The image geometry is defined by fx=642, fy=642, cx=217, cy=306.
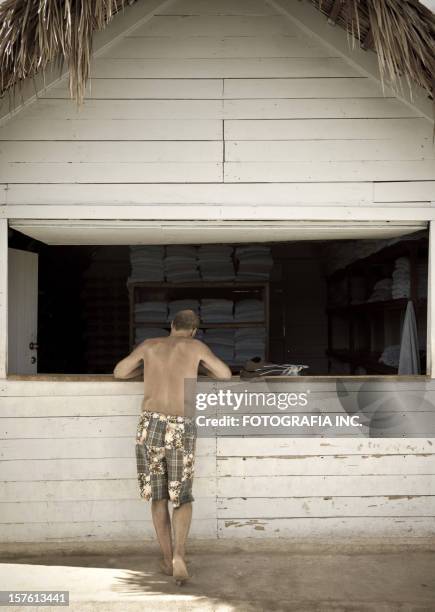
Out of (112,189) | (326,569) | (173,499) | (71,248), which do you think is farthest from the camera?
(71,248)

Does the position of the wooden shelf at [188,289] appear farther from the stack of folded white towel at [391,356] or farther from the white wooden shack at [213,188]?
the white wooden shack at [213,188]

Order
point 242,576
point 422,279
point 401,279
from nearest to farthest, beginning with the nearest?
point 242,576
point 422,279
point 401,279

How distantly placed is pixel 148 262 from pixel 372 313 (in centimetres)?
224

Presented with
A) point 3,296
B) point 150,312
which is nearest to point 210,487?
point 3,296

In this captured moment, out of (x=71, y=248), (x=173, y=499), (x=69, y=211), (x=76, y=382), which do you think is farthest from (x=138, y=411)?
(x=71, y=248)

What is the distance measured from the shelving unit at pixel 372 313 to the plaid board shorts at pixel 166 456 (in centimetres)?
215

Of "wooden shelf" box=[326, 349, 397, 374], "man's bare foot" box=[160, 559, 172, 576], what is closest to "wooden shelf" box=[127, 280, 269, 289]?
"wooden shelf" box=[326, 349, 397, 374]

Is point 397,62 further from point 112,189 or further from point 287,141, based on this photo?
point 112,189

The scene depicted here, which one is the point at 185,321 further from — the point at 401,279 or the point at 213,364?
the point at 401,279

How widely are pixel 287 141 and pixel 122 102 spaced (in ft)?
3.74

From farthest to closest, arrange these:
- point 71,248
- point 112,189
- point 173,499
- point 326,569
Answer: point 71,248
point 112,189
point 326,569
point 173,499

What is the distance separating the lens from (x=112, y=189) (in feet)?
14.0

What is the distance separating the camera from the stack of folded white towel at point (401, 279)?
5.15 meters

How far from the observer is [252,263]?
243 inches
